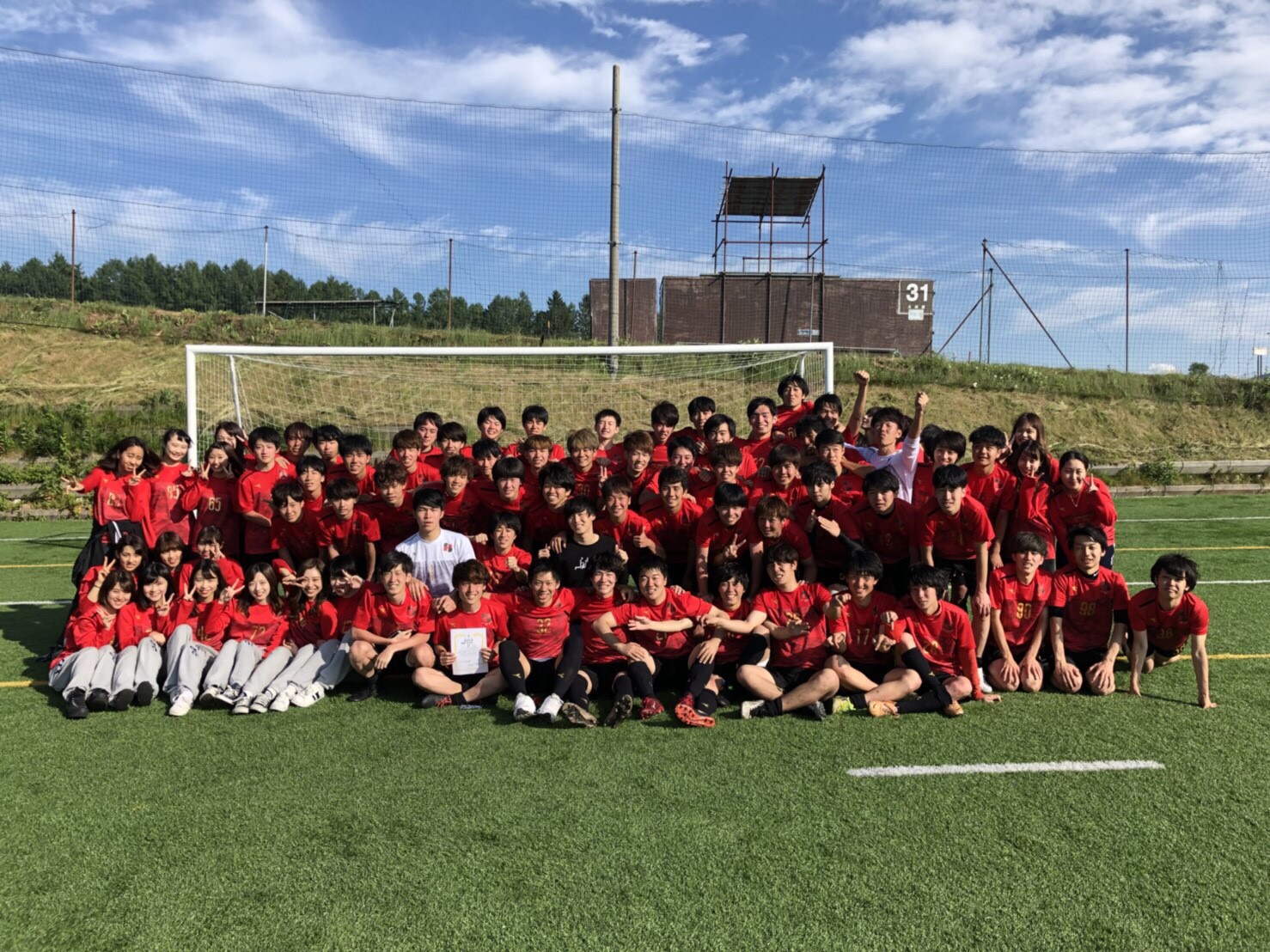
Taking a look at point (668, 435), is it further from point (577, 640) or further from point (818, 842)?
point (818, 842)

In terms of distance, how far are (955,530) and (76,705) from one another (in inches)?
206

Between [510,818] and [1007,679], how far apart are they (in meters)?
3.03

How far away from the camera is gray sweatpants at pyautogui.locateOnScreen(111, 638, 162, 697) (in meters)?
4.54

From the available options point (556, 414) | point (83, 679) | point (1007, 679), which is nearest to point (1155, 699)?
point (1007, 679)

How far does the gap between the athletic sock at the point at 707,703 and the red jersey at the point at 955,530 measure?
1.68 metres

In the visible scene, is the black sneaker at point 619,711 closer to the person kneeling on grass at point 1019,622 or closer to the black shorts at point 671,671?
the black shorts at point 671,671

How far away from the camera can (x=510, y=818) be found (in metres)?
3.18

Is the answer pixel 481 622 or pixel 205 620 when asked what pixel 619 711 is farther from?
pixel 205 620

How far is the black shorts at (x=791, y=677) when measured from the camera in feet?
14.7

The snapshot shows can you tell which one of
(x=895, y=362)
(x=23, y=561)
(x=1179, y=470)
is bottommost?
(x=23, y=561)

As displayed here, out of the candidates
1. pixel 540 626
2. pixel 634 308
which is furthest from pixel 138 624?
pixel 634 308

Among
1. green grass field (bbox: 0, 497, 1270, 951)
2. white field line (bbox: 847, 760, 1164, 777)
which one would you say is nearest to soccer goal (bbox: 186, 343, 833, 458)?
green grass field (bbox: 0, 497, 1270, 951)

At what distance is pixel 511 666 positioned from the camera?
451 cm

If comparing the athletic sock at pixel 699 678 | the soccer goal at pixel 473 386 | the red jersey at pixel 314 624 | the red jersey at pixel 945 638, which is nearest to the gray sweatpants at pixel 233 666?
the red jersey at pixel 314 624
